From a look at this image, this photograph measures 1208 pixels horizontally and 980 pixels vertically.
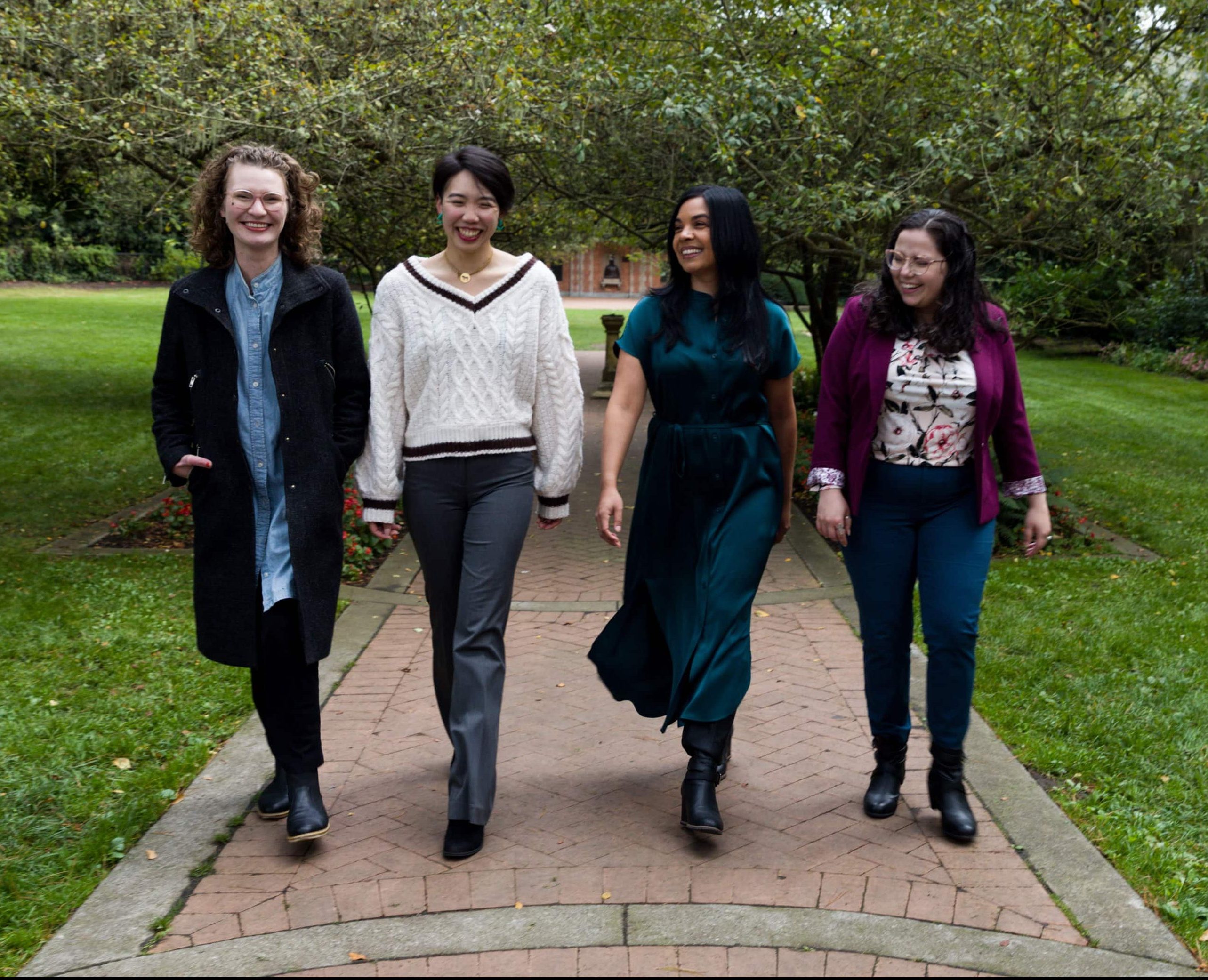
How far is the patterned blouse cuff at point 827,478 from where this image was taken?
3.85 m

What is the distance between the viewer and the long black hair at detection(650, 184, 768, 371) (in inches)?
145

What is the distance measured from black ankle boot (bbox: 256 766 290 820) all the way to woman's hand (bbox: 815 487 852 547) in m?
1.90

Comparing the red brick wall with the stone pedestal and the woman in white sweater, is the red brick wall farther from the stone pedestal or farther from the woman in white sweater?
the woman in white sweater

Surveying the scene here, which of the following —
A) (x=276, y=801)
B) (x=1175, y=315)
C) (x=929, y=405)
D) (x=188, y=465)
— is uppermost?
(x=929, y=405)

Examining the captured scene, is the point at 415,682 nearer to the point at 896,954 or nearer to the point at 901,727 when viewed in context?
the point at 901,727

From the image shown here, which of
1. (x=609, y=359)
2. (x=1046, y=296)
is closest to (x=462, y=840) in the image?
(x=1046, y=296)

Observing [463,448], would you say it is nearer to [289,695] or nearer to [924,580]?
[289,695]

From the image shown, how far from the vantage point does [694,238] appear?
371cm

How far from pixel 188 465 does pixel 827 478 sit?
192cm

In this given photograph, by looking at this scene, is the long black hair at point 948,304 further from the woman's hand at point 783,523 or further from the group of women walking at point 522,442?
the woman's hand at point 783,523

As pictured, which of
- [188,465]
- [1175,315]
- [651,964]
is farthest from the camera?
[1175,315]

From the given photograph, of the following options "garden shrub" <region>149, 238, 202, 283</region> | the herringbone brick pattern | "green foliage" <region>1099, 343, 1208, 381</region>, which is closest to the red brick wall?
"garden shrub" <region>149, 238, 202, 283</region>

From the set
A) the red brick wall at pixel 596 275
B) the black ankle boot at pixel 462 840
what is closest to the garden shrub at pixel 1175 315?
the black ankle boot at pixel 462 840

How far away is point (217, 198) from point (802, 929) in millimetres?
2624
